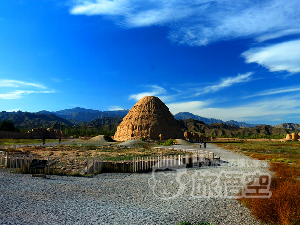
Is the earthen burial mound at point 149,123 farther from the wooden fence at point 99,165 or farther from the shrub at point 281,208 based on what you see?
the shrub at point 281,208

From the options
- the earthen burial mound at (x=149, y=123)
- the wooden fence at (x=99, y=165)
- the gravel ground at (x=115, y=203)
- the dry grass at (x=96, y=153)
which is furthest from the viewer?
the earthen burial mound at (x=149, y=123)

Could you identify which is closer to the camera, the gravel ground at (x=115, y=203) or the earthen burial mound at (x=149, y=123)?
the gravel ground at (x=115, y=203)

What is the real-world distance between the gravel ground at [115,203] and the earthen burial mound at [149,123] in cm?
6373

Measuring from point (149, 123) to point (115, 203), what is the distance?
246ft

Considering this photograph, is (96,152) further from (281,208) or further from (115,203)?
(281,208)

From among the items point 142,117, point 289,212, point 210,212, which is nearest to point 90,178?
point 210,212

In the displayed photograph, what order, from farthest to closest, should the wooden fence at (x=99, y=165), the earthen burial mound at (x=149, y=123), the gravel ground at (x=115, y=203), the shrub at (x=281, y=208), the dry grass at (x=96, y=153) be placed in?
the earthen burial mound at (x=149, y=123)
the dry grass at (x=96, y=153)
the wooden fence at (x=99, y=165)
the gravel ground at (x=115, y=203)
the shrub at (x=281, y=208)

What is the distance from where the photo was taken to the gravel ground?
250 inches

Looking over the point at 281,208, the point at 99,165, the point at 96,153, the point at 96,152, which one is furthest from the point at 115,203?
the point at 96,152

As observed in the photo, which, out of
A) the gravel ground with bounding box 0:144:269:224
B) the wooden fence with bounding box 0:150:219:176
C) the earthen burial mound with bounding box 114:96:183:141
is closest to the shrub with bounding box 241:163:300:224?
the gravel ground with bounding box 0:144:269:224

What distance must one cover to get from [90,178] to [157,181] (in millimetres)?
3994

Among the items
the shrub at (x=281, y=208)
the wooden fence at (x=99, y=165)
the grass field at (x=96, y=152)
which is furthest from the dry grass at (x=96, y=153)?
the shrub at (x=281, y=208)

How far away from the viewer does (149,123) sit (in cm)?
8275

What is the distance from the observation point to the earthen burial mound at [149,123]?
80250 millimetres
